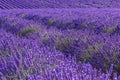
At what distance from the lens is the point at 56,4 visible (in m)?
19.1

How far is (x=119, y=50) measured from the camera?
2.87 metres

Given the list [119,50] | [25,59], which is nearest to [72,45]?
[119,50]

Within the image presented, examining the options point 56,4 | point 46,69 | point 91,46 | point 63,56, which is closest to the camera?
point 46,69

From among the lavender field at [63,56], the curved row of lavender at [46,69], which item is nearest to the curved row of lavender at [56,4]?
the lavender field at [63,56]

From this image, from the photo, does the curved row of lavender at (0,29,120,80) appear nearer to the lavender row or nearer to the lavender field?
the lavender field

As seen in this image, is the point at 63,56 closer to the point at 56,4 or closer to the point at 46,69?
the point at 46,69

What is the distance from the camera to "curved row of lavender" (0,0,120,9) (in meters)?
18.0

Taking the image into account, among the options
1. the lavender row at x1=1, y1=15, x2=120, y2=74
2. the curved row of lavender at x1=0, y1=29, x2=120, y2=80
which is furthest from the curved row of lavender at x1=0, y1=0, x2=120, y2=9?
the curved row of lavender at x1=0, y1=29, x2=120, y2=80

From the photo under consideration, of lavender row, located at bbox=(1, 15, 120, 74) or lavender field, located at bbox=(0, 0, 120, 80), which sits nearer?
lavender field, located at bbox=(0, 0, 120, 80)

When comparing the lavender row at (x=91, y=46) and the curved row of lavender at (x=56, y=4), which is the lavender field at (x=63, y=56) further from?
the curved row of lavender at (x=56, y=4)

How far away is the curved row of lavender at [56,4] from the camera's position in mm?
18009

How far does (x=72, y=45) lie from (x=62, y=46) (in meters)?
0.26

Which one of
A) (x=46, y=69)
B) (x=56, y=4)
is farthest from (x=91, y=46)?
(x=56, y=4)

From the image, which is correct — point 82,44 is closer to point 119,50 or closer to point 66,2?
point 119,50
